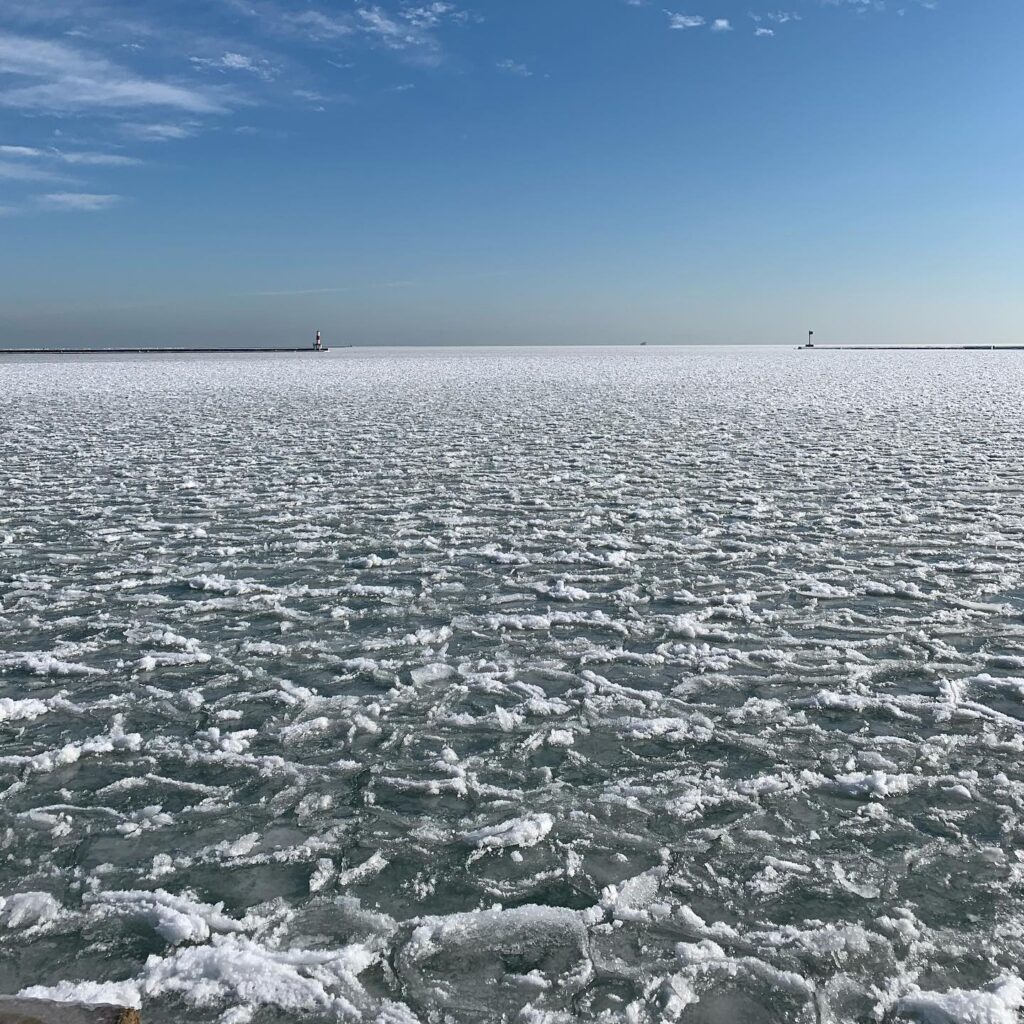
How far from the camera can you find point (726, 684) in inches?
249

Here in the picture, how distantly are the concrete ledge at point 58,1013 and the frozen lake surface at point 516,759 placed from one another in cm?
64

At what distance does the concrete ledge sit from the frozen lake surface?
64 cm

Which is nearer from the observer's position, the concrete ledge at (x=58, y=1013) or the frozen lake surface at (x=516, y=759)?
the concrete ledge at (x=58, y=1013)

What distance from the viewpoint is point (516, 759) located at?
527 cm

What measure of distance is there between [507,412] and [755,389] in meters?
15.3

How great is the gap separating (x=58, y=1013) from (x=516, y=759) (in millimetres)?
2929

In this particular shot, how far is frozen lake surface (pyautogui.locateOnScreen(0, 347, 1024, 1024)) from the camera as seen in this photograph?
11.7 feet

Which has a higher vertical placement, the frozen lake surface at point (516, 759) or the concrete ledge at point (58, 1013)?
the concrete ledge at point (58, 1013)

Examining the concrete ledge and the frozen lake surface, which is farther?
the frozen lake surface

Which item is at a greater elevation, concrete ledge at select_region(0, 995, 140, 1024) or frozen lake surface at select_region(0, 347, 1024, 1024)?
concrete ledge at select_region(0, 995, 140, 1024)

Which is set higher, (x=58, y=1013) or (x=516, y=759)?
(x=58, y=1013)

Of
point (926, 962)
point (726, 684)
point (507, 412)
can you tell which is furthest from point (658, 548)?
point (507, 412)

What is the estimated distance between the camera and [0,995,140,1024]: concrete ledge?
8.66 feet

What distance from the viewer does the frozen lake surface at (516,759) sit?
3.56 m
